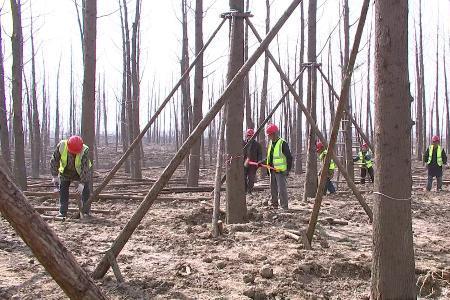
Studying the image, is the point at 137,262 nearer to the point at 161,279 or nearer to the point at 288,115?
the point at 161,279

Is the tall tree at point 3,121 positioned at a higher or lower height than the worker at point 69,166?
higher

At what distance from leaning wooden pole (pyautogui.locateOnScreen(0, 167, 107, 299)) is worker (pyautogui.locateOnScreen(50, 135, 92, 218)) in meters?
5.44

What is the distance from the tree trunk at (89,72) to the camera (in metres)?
9.18

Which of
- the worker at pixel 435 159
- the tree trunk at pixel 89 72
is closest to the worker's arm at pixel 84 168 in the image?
the tree trunk at pixel 89 72

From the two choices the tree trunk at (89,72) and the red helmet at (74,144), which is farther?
the tree trunk at (89,72)

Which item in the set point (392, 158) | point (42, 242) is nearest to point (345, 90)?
point (392, 158)

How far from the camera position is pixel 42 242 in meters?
2.21

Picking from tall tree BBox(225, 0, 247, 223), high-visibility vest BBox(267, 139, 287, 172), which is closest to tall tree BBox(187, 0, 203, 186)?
high-visibility vest BBox(267, 139, 287, 172)

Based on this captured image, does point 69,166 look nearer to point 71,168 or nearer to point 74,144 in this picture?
point 71,168

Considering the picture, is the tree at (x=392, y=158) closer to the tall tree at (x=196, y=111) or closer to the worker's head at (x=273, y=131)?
the worker's head at (x=273, y=131)

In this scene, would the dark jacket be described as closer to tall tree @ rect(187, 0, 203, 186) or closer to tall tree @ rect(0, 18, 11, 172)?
tall tree @ rect(187, 0, 203, 186)

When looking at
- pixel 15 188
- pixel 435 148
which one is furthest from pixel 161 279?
pixel 435 148

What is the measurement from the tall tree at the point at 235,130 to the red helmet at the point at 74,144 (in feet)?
8.06

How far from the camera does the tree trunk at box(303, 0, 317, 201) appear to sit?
29.0 ft
